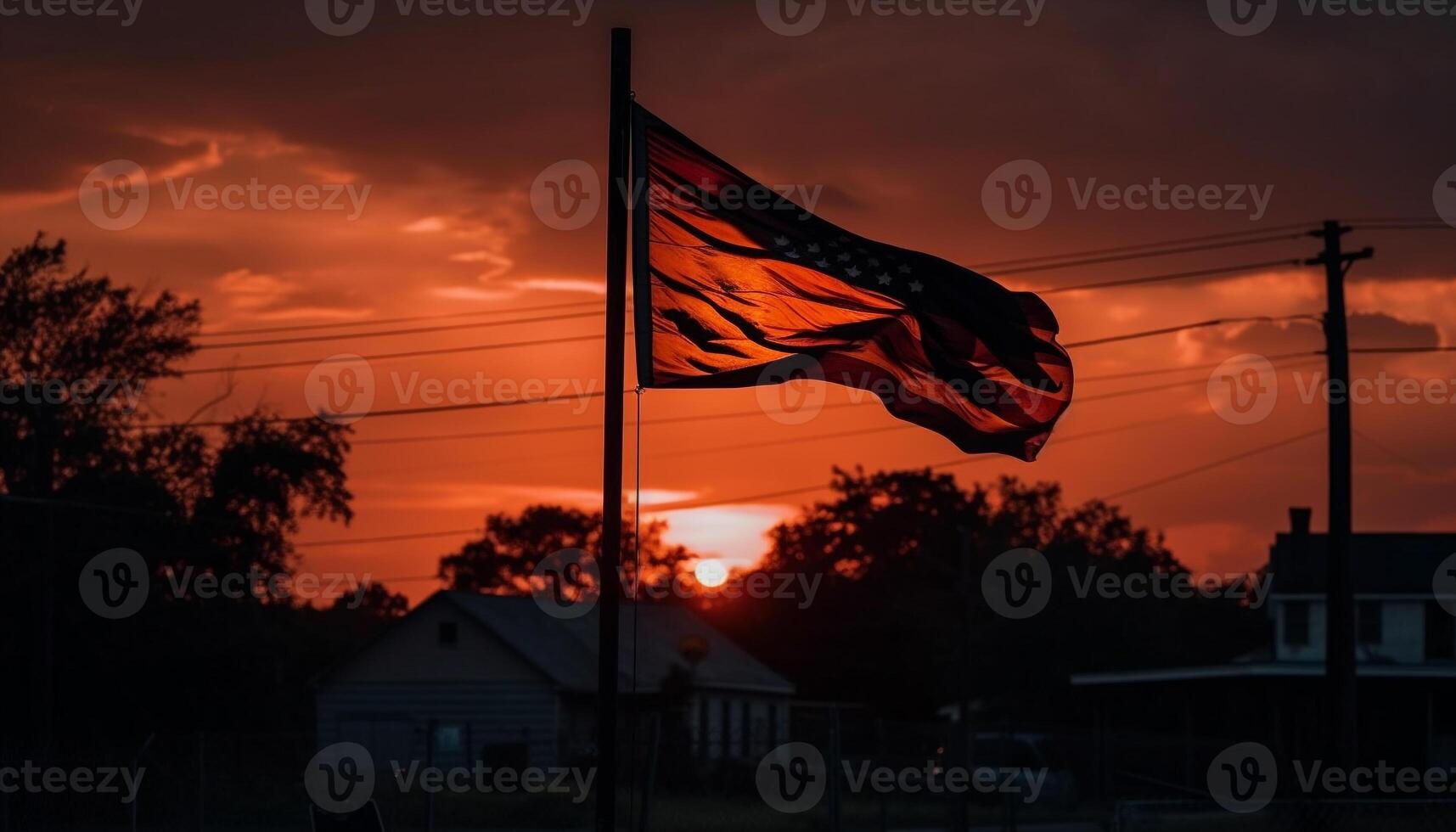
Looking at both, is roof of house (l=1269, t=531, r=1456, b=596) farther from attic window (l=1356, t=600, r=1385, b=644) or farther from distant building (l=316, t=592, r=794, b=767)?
distant building (l=316, t=592, r=794, b=767)

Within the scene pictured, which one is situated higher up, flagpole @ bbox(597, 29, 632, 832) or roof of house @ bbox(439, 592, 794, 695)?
flagpole @ bbox(597, 29, 632, 832)

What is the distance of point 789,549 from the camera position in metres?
94.0

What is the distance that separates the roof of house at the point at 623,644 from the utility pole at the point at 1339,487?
63.0 feet

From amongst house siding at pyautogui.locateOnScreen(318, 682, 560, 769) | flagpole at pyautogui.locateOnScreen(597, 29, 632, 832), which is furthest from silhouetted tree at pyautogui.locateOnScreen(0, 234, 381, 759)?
flagpole at pyautogui.locateOnScreen(597, 29, 632, 832)

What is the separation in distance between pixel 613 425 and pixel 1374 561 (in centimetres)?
4536

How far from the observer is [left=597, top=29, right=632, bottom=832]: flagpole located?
358 inches

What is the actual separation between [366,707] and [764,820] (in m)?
23.2

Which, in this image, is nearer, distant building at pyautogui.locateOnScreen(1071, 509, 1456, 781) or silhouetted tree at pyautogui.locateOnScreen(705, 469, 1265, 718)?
distant building at pyautogui.locateOnScreen(1071, 509, 1456, 781)

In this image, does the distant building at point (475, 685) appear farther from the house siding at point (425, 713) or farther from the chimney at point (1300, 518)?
the chimney at point (1300, 518)

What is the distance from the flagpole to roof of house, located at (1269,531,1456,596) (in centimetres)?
4306

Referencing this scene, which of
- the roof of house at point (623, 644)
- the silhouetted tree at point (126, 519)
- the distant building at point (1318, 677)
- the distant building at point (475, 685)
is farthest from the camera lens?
the roof of house at point (623, 644)

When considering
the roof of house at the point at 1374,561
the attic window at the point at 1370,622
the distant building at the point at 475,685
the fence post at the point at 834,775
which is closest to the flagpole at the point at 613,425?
the fence post at the point at 834,775

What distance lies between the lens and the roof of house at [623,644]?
48156mm

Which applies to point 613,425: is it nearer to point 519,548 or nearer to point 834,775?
point 834,775
